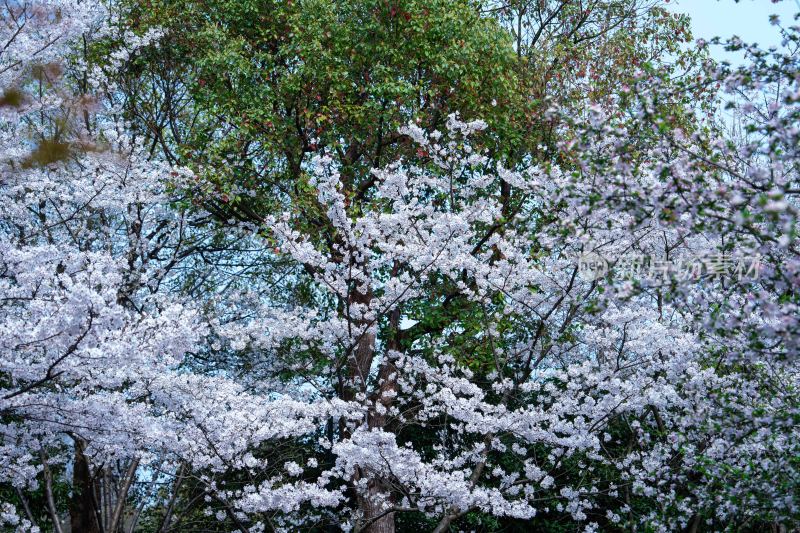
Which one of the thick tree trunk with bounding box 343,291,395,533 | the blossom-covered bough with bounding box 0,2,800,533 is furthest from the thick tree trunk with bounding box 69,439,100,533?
the thick tree trunk with bounding box 343,291,395,533

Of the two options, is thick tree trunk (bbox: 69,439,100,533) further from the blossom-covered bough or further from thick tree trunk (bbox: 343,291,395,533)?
thick tree trunk (bbox: 343,291,395,533)

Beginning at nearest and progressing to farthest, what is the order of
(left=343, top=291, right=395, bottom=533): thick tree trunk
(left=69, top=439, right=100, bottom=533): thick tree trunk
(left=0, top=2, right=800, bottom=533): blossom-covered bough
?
(left=0, top=2, right=800, bottom=533): blossom-covered bough
(left=343, top=291, right=395, bottom=533): thick tree trunk
(left=69, top=439, right=100, bottom=533): thick tree trunk

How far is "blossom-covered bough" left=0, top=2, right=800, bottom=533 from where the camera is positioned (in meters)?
5.38

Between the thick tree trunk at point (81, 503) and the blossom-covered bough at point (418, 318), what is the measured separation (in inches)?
1.6

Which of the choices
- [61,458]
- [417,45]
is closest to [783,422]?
[417,45]

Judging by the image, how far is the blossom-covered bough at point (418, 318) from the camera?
5.38m

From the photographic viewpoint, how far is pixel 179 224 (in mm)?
12656

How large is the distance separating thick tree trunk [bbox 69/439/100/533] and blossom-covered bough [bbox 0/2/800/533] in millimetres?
41

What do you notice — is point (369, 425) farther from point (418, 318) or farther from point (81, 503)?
point (81, 503)

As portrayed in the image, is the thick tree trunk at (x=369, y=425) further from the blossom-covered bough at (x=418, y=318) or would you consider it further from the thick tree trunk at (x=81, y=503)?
the thick tree trunk at (x=81, y=503)

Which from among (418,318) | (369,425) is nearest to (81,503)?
(369,425)

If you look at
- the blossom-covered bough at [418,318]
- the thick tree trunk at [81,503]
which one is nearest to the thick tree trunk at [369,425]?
the blossom-covered bough at [418,318]

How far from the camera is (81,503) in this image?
1200 centimetres

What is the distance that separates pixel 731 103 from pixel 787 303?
1.28m
